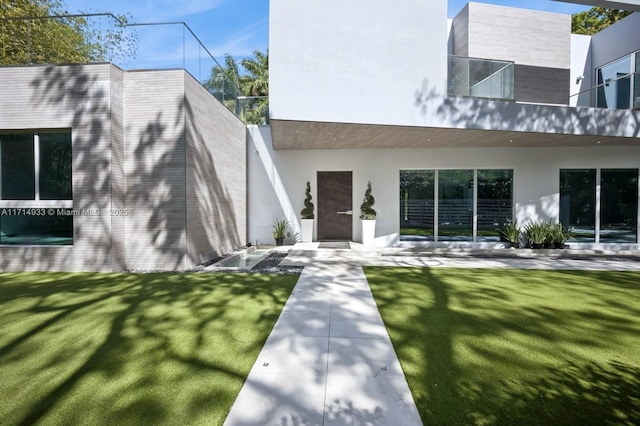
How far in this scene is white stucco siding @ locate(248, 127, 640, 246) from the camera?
31.9ft

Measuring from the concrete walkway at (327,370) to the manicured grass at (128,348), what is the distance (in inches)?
7.8

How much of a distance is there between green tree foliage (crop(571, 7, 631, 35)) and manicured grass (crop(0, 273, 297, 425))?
911 inches

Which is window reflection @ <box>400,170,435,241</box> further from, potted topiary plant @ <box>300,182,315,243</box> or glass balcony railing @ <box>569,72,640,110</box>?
glass balcony railing @ <box>569,72,640,110</box>

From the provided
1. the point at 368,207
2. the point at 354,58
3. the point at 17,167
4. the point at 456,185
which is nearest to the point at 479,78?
the point at 354,58

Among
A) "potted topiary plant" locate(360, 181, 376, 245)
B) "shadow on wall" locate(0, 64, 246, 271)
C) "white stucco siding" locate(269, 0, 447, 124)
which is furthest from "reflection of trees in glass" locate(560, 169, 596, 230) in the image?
"shadow on wall" locate(0, 64, 246, 271)

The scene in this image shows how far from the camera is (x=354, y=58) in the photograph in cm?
620

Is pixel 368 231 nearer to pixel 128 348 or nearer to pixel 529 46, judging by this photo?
pixel 128 348

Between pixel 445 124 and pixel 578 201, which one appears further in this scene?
pixel 578 201

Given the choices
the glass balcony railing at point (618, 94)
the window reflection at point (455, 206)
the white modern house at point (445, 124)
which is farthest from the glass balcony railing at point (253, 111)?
the glass balcony railing at point (618, 94)

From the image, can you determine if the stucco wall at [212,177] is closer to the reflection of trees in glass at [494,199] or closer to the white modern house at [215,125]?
the white modern house at [215,125]

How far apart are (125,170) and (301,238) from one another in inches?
218

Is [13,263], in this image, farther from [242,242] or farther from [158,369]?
[158,369]

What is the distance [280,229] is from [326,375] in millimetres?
7638

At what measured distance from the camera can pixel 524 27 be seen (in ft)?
39.0
